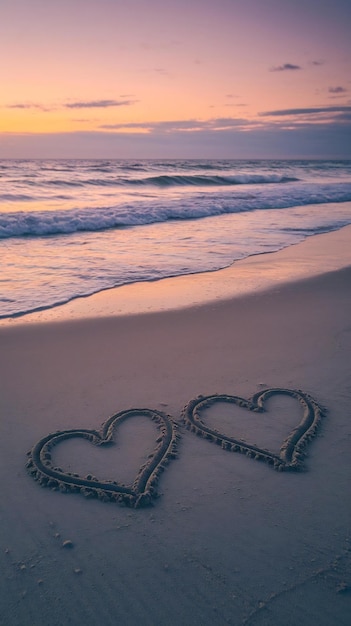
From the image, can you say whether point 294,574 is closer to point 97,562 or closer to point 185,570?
point 185,570

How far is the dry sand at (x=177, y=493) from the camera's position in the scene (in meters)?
2.00

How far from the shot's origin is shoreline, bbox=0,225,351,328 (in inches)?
217

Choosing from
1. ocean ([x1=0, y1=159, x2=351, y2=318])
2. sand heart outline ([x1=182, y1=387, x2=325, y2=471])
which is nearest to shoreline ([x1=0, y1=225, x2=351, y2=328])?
ocean ([x1=0, y1=159, x2=351, y2=318])

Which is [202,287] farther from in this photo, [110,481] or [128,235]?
[128,235]

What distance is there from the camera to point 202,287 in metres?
6.60

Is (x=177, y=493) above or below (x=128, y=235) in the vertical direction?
below

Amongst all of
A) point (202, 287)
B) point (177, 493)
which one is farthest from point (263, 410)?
point (202, 287)

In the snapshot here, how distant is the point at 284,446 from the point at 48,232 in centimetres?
950

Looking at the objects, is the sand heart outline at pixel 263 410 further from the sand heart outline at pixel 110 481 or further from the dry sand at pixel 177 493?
the sand heart outline at pixel 110 481

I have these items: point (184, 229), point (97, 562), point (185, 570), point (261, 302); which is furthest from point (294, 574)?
point (184, 229)

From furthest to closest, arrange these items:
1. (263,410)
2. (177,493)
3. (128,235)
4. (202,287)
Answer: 1. (128,235)
2. (202,287)
3. (263,410)
4. (177,493)

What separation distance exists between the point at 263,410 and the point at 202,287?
3.30m

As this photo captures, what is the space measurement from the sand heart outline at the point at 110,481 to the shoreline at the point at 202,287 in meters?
2.24

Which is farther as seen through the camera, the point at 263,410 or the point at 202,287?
the point at 202,287
